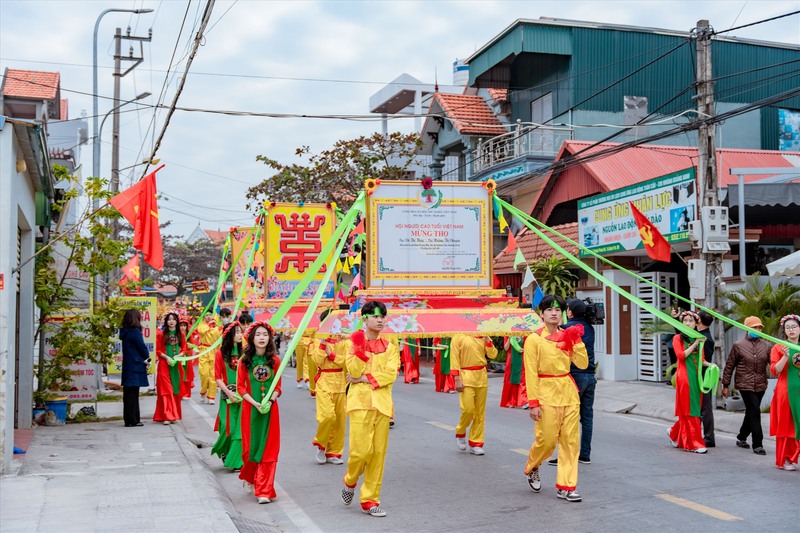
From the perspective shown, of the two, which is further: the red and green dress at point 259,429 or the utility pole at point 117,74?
the utility pole at point 117,74

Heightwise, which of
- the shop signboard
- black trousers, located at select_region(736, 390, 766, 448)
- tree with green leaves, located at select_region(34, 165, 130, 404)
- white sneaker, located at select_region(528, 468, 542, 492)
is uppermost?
the shop signboard

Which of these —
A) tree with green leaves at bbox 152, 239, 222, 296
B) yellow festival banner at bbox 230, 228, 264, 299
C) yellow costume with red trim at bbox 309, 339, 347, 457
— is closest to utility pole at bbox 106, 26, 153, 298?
yellow festival banner at bbox 230, 228, 264, 299

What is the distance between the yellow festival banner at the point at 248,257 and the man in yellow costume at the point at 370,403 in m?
8.28

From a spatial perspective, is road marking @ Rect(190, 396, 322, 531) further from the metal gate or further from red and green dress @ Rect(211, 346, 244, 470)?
the metal gate

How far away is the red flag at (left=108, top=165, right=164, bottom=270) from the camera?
11141 millimetres

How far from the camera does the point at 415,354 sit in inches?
966

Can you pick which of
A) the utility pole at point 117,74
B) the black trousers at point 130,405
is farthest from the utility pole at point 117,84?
the black trousers at point 130,405

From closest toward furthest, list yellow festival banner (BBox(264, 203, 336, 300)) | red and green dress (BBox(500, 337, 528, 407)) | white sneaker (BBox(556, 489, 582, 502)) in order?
white sneaker (BBox(556, 489, 582, 502)), yellow festival banner (BBox(264, 203, 336, 300)), red and green dress (BBox(500, 337, 528, 407))

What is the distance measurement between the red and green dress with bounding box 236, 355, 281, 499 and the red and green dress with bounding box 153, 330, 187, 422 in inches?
244

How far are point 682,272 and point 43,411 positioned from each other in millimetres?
14333

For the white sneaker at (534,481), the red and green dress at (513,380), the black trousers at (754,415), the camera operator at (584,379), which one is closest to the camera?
the white sneaker at (534,481)

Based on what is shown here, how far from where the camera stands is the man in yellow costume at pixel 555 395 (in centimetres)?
797

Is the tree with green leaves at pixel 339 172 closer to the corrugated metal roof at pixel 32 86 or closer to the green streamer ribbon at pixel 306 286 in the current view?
the corrugated metal roof at pixel 32 86

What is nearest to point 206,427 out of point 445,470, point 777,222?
point 445,470
